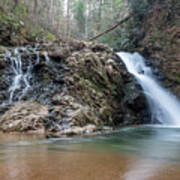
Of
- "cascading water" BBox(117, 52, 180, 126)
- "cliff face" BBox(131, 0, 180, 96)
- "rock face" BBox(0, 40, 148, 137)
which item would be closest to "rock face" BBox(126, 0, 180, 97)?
"cliff face" BBox(131, 0, 180, 96)

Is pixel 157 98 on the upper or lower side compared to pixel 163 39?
lower

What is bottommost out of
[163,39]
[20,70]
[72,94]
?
[72,94]

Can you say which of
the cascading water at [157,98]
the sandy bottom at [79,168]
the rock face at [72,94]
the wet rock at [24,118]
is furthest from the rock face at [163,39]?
the sandy bottom at [79,168]

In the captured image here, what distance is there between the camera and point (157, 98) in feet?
38.7

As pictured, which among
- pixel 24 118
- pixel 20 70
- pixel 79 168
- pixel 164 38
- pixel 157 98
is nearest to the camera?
pixel 79 168

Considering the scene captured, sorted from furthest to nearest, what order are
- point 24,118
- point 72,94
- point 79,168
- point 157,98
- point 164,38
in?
point 164,38
point 157,98
point 72,94
point 24,118
point 79,168

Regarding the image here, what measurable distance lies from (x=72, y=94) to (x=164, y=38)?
9.20 meters

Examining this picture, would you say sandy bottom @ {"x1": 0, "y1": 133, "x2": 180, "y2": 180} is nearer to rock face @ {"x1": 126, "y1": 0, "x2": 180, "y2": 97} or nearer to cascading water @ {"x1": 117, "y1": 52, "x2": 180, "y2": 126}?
cascading water @ {"x1": 117, "y1": 52, "x2": 180, "y2": 126}

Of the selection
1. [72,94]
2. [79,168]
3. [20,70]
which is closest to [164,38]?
[72,94]

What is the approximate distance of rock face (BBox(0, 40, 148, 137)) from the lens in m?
6.79

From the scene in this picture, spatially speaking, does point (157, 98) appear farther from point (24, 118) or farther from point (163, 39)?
point (24, 118)

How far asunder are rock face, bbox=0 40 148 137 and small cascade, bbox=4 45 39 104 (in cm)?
7

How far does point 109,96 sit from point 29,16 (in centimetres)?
994

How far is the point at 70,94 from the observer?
8.30m
